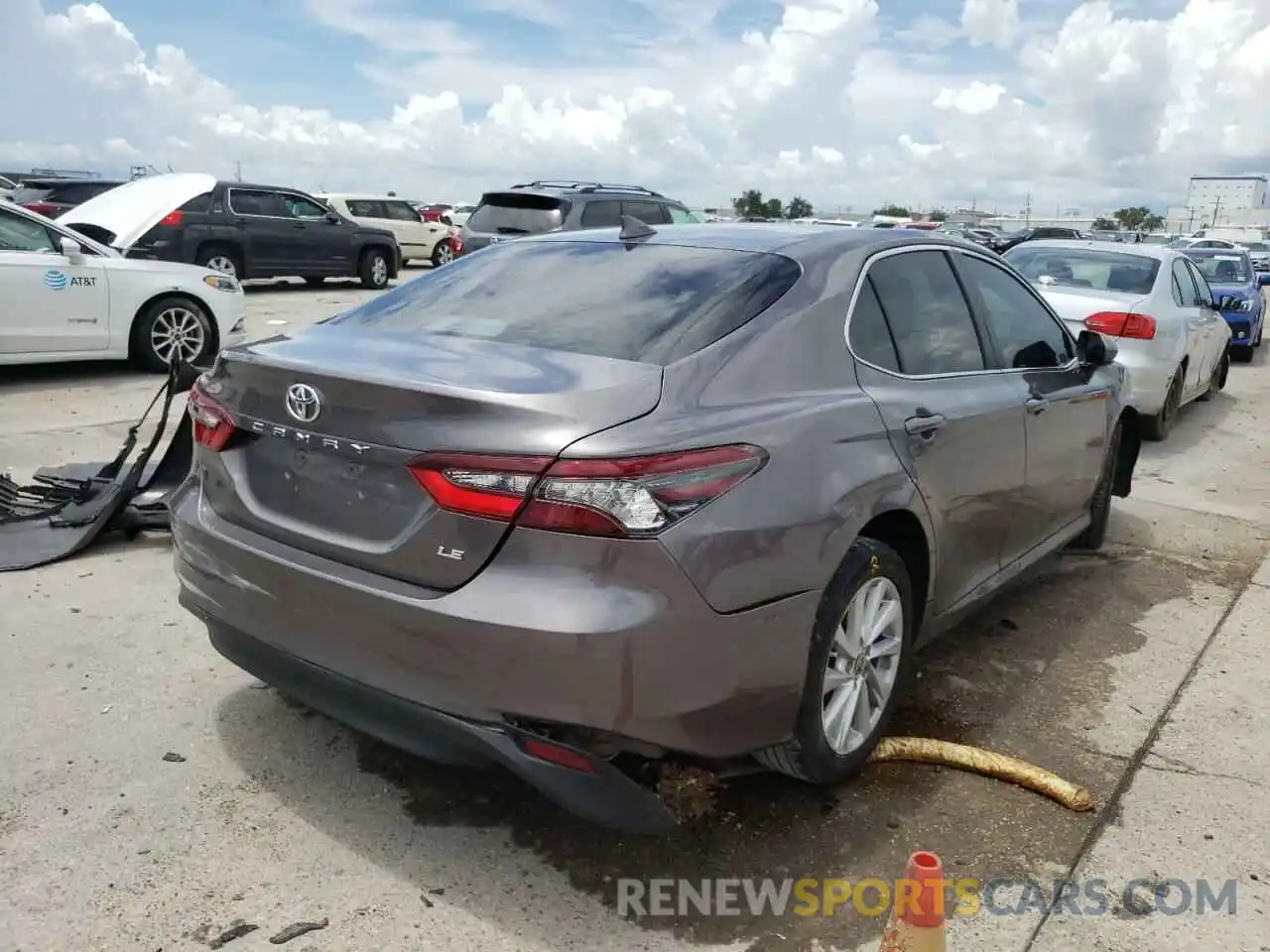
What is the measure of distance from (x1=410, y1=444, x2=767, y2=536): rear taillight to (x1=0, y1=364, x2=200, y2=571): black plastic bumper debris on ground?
9.30 ft

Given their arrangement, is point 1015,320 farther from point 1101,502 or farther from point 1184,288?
point 1184,288

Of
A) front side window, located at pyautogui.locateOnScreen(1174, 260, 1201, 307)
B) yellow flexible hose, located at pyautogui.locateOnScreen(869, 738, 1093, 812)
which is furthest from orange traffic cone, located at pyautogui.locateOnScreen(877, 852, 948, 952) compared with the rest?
front side window, located at pyautogui.locateOnScreen(1174, 260, 1201, 307)

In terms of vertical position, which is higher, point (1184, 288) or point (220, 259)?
point (1184, 288)

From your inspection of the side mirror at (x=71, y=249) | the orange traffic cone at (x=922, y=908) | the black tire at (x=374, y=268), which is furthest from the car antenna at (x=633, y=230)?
the black tire at (x=374, y=268)

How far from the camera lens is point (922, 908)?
1.94m

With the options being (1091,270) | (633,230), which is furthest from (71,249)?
(1091,270)

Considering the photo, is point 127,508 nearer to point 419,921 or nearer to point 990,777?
point 419,921

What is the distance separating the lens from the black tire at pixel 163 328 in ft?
30.4

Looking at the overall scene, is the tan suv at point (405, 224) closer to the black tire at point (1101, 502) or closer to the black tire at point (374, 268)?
the black tire at point (374, 268)

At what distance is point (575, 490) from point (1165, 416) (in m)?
7.61

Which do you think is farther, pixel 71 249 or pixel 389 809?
pixel 71 249

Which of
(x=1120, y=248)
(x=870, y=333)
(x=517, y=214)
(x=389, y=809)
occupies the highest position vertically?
(x=517, y=214)

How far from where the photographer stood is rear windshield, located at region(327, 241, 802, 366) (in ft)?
9.42

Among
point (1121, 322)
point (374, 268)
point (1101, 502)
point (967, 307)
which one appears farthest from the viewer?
point (374, 268)
